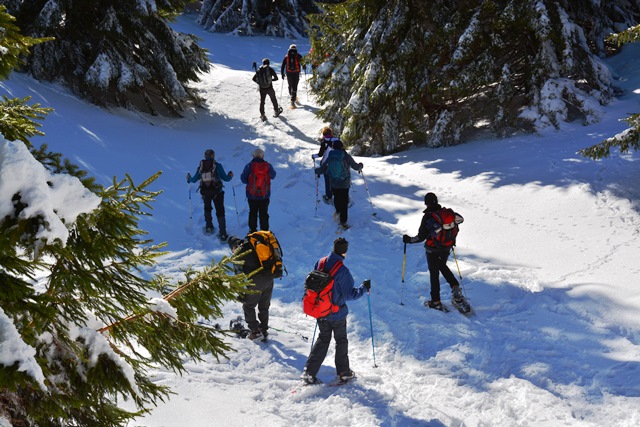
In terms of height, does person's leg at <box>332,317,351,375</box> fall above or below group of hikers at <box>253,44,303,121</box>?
below

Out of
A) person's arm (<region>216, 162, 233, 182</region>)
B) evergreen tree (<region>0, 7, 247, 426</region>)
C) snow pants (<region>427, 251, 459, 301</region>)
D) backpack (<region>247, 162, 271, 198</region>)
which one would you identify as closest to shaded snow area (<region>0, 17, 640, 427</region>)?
snow pants (<region>427, 251, 459, 301</region>)

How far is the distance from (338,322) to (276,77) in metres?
13.8

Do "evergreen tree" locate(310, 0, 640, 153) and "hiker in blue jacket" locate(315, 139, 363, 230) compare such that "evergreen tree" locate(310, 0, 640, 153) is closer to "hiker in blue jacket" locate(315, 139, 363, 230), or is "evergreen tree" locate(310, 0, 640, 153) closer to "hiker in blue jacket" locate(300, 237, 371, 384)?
"hiker in blue jacket" locate(315, 139, 363, 230)

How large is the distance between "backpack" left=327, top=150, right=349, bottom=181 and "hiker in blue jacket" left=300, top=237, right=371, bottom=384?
176 inches

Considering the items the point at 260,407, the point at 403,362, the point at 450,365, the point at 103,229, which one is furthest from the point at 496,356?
the point at 103,229

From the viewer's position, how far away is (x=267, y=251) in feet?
23.1

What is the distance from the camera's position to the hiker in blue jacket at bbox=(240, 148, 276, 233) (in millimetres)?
10336

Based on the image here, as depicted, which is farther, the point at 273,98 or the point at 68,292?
the point at 273,98

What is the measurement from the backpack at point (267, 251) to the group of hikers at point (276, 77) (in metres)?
12.4

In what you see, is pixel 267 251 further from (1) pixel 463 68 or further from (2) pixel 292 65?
(2) pixel 292 65

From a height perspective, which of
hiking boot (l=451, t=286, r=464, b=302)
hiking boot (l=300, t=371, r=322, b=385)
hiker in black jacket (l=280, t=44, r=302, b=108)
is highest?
hiker in black jacket (l=280, t=44, r=302, b=108)

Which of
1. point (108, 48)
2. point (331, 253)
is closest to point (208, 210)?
point (331, 253)

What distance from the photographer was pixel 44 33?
48.3 ft

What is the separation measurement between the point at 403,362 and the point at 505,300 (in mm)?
2145
